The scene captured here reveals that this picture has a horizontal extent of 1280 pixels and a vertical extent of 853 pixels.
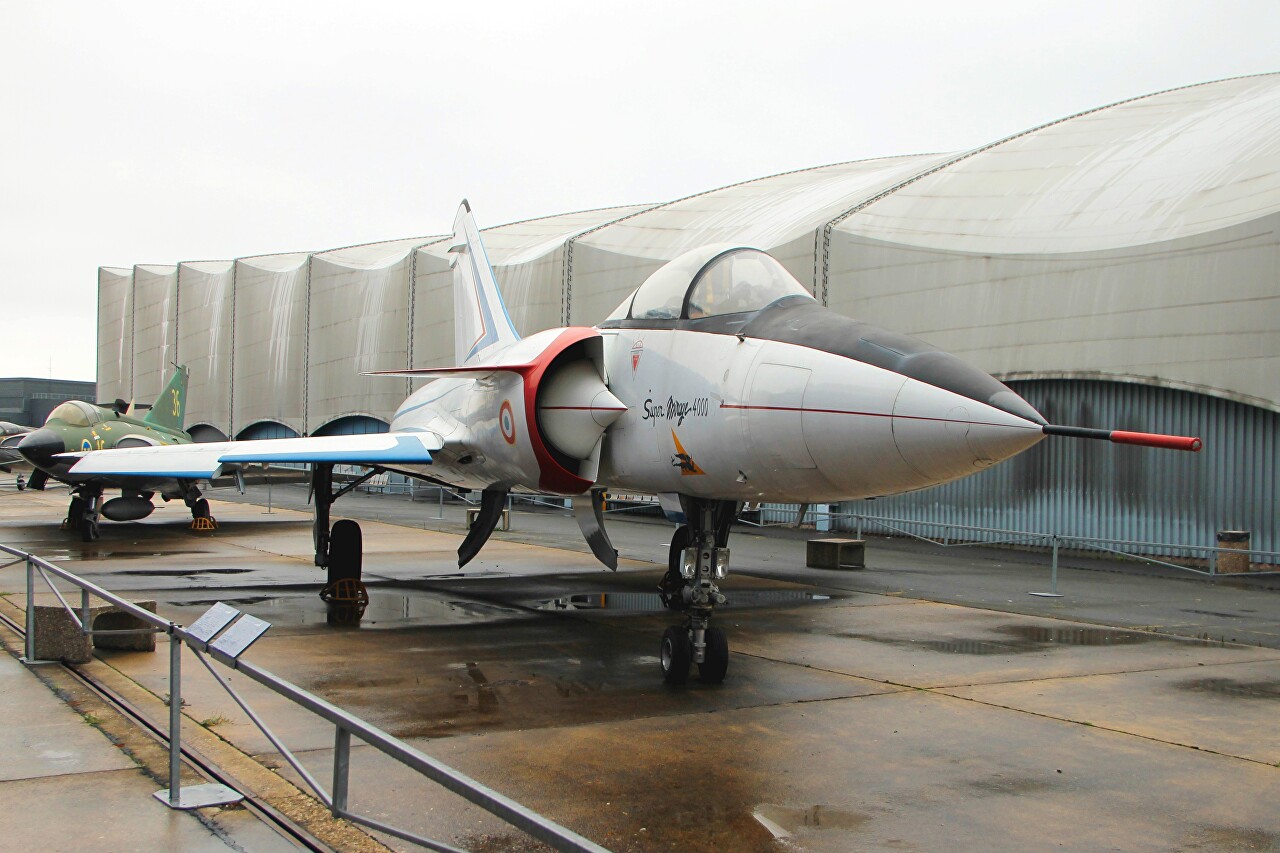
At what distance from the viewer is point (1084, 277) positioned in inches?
749

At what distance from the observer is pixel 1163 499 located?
1809 cm

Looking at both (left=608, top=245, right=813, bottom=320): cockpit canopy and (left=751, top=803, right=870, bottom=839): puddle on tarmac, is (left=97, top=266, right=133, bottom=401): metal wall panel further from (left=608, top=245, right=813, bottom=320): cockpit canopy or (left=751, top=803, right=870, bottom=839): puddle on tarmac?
(left=751, top=803, right=870, bottom=839): puddle on tarmac

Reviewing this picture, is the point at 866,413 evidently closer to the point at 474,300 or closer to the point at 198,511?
the point at 474,300

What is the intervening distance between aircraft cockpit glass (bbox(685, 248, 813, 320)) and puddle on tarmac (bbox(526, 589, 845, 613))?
4276 mm

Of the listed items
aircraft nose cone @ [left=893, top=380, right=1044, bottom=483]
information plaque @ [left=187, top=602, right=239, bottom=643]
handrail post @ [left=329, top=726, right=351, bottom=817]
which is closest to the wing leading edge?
information plaque @ [left=187, top=602, right=239, bottom=643]

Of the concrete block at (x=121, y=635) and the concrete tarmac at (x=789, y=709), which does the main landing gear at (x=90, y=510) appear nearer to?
the concrete tarmac at (x=789, y=709)

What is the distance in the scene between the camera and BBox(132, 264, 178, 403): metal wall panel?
59.7 metres

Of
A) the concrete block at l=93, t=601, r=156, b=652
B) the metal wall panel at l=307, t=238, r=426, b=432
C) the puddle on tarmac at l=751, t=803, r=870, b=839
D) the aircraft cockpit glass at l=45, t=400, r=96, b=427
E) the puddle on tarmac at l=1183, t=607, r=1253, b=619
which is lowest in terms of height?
the puddle on tarmac at l=1183, t=607, r=1253, b=619

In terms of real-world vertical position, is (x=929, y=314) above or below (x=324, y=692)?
above

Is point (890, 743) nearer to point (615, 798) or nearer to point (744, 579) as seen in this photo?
point (615, 798)

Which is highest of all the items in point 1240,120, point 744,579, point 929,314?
point 1240,120

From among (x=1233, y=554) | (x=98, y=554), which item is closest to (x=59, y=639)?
(x=98, y=554)

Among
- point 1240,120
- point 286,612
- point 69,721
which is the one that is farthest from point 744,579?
point 1240,120

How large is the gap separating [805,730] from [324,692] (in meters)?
3.11
